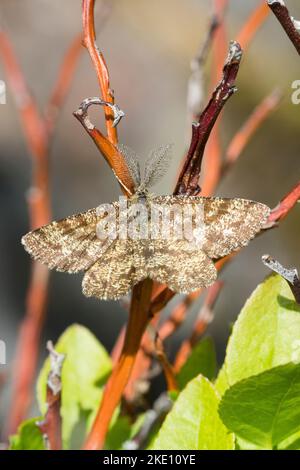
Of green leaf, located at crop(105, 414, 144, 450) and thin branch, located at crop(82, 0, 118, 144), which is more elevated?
thin branch, located at crop(82, 0, 118, 144)

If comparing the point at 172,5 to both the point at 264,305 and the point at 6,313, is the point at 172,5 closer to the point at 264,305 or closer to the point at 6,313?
the point at 6,313

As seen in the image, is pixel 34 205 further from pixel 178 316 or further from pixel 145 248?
pixel 145 248

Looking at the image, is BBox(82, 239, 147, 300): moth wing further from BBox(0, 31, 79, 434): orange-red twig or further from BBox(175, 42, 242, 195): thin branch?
BBox(0, 31, 79, 434): orange-red twig

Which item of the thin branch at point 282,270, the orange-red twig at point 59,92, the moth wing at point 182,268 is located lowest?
the thin branch at point 282,270

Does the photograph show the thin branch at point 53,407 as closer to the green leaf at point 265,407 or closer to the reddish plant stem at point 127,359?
the reddish plant stem at point 127,359

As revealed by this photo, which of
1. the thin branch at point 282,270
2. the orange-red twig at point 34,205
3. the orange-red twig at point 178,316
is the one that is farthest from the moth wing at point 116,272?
the orange-red twig at point 34,205

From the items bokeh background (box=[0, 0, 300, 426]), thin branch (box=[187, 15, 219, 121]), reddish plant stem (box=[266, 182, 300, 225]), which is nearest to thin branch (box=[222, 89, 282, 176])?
thin branch (box=[187, 15, 219, 121])

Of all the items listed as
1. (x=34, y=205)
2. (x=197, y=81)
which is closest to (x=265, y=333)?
(x=197, y=81)
